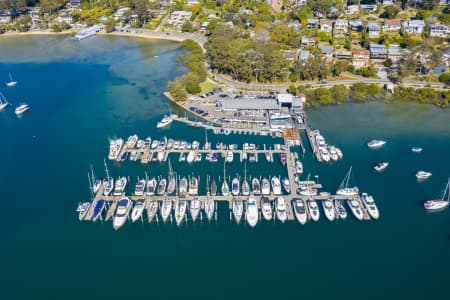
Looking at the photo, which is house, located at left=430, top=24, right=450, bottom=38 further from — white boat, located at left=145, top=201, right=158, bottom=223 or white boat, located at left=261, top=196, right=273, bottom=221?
white boat, located at left=145, top=201, right=158, bottom=223

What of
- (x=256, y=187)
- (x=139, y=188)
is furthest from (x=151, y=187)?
(x=256, y=187)

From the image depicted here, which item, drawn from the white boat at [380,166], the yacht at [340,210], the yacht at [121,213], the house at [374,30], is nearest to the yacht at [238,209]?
the yacht at [340,210]

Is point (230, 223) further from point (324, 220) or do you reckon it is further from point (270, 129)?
point (270, 129)

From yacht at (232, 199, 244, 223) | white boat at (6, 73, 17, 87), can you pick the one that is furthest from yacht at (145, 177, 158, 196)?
white boat at (6, 73, 17, 87)

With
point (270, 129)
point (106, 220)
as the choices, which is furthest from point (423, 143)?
point (106, 220)

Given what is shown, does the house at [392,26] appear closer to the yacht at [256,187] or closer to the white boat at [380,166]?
the white boat at [380,166]
